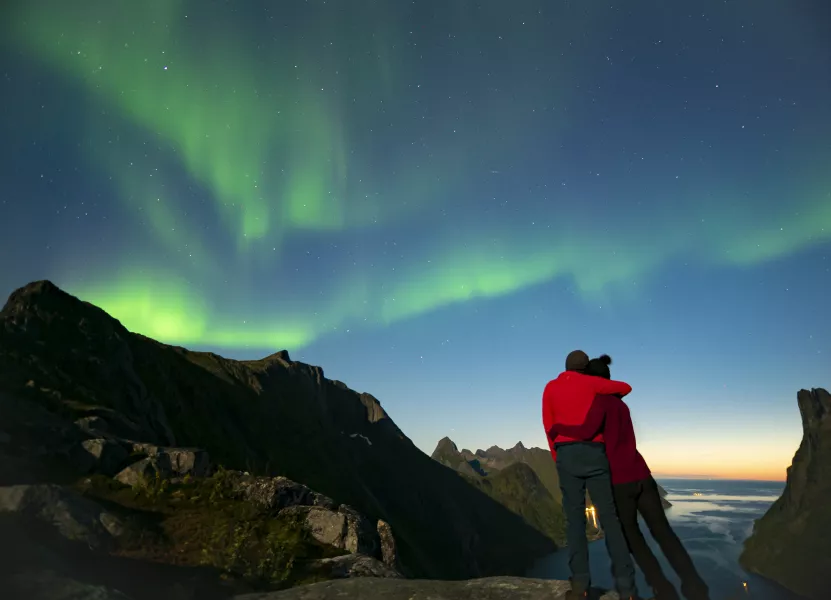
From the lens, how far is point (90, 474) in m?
14.6

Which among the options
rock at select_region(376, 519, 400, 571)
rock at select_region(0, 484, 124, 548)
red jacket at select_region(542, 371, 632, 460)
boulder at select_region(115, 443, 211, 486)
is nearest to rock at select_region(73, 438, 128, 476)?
boulder at select_region(115, 443, 211, 486)

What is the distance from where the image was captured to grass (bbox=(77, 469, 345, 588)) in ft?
31.9

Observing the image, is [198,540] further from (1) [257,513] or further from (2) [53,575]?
(2) [53,575]

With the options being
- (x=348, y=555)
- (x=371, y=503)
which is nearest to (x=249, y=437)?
(x=371, y=503)

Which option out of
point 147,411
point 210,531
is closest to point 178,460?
point 210,531

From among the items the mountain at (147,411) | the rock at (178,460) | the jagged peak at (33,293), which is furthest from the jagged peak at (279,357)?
the rock at (178,460)

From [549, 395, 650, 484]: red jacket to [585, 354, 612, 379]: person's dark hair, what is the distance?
0.41 metres

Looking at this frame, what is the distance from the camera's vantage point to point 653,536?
6.02 meters

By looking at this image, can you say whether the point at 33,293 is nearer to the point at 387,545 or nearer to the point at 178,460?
the point at 178,460

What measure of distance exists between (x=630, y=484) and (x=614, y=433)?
0.71 metres

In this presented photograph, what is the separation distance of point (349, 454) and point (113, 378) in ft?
471

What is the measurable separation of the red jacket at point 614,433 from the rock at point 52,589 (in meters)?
6.71

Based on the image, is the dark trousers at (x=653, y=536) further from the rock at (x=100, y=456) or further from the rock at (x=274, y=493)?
the rock at (x=100, y=456)

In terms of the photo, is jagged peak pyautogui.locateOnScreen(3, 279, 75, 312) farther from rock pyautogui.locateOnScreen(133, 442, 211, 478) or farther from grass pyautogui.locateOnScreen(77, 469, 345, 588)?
grass pyautogui.locateOnScreen(77, 469, 345, 588)
